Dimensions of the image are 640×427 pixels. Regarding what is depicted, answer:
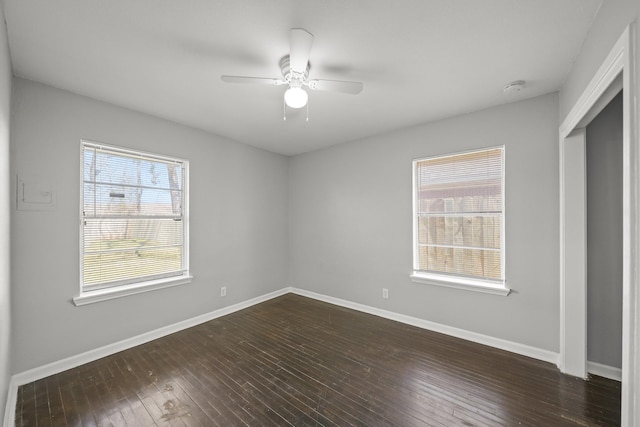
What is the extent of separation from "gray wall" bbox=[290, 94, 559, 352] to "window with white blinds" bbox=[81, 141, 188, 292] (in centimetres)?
203

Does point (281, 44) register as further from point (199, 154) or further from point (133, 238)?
point (133, 238)

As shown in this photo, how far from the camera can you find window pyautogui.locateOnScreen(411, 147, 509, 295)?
279 centimetres

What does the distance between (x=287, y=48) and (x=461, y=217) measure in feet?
8.47

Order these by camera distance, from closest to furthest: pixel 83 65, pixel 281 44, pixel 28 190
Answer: pixel 281 44, pixel 83 65, pixel 28 190

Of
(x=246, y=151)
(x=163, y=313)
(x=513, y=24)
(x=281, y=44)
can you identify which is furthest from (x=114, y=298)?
(x=513, y=24)

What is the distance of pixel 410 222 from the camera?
3330 mm

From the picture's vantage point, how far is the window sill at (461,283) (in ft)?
8.81

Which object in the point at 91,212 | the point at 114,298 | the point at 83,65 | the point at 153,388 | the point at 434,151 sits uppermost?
the point at 83,65

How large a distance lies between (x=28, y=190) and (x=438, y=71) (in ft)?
11.8

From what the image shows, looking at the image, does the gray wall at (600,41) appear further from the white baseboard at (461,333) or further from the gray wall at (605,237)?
the white baseboard at (461,333)

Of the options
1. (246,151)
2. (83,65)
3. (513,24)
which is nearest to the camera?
(513,24)

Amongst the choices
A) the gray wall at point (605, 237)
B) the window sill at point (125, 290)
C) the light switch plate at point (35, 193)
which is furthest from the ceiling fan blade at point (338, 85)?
the window sill at point (125, 290)

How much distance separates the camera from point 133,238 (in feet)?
9.38

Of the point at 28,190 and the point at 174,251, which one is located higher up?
the point at 28,190
